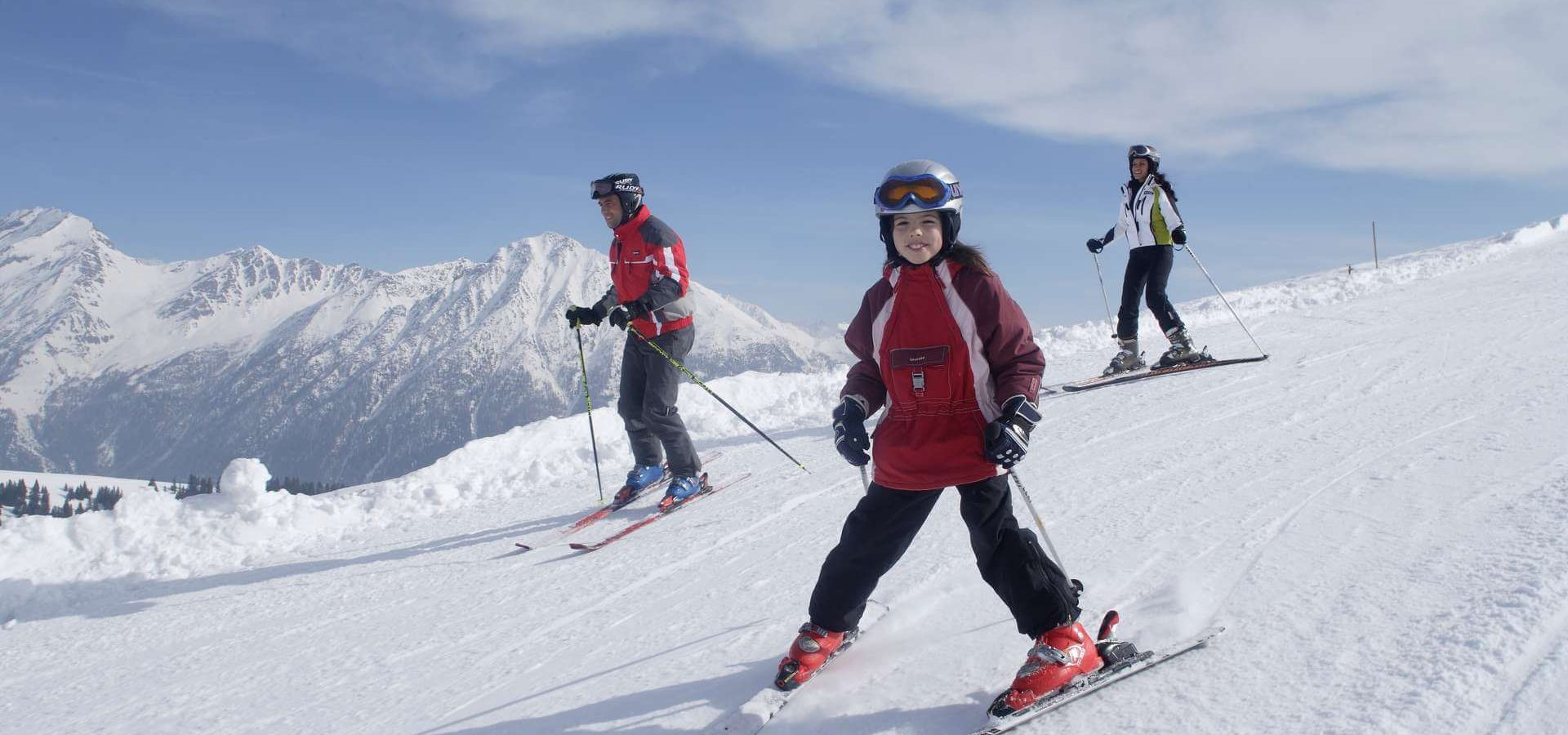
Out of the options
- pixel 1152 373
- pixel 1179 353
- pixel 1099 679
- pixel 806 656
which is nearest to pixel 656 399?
pixel 806 656

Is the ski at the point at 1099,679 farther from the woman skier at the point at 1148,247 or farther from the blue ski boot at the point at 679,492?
the woman skier at the point at 1148,247

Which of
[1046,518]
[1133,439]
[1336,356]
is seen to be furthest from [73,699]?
[1336,356]

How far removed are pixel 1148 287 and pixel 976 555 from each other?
7328mm

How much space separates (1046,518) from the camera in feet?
15.7

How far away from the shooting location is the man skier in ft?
21.4

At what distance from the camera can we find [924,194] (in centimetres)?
286

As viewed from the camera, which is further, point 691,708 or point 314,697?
point 314,697

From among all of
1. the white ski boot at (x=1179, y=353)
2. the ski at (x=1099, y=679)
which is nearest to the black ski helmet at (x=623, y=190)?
the ski at (x=1099, y=679)

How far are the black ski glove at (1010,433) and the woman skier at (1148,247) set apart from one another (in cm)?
719

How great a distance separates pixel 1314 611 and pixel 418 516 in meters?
7.36

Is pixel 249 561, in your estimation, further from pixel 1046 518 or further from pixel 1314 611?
pixel 1314 611

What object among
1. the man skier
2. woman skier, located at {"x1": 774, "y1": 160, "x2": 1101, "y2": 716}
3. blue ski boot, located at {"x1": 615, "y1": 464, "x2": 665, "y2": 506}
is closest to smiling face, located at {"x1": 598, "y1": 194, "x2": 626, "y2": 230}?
the man skier

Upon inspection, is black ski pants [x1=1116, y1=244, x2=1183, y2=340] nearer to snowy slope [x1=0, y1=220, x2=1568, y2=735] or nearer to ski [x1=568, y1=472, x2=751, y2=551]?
snowy slope [x1=0, y1=220, x2=1568, y2=735]

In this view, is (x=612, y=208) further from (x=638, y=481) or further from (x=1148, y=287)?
(x=1148, y=287)
